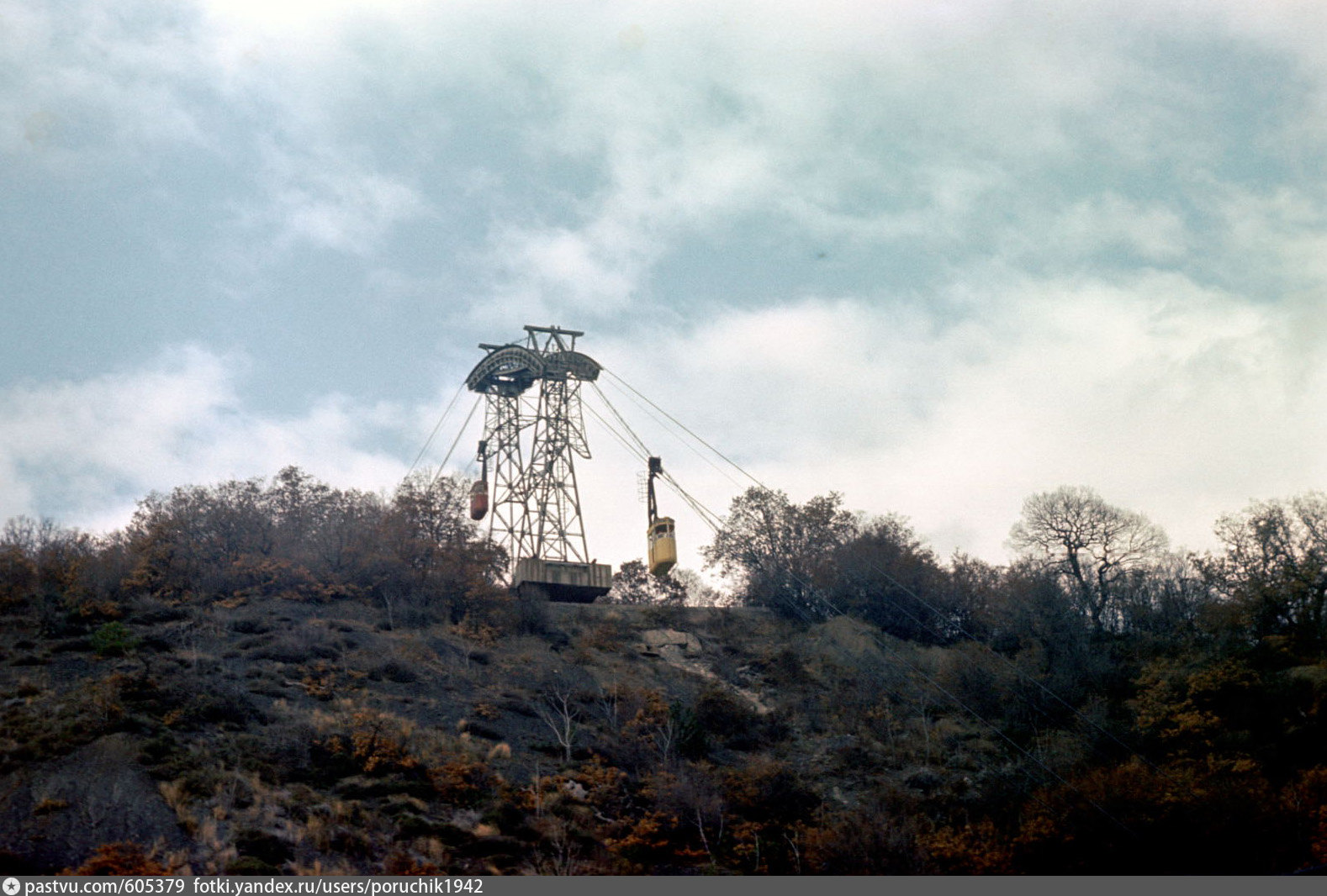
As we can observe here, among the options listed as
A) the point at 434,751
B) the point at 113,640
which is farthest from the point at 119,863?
the point at 113,640

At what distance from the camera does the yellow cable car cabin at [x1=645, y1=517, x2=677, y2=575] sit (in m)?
43.7

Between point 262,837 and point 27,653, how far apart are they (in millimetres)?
15867

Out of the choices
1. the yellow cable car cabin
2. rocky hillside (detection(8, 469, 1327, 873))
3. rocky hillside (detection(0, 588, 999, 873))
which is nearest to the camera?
rocky hillside (detection(0, 588, 999, 873))

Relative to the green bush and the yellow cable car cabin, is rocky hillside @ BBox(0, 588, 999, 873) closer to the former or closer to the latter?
the green bush

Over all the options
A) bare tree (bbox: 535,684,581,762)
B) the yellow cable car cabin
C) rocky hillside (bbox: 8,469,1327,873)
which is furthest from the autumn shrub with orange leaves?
the yellow cable car cabin

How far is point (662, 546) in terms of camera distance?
43750 millimetres

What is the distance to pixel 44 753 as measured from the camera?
88.9ft

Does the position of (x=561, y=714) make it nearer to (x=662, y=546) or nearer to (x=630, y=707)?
(x=630, y=707)

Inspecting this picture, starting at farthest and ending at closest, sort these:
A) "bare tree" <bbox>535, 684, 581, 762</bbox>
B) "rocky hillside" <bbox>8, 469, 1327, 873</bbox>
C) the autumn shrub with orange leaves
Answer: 1. "bare tree" <bbox>535, 684, 581, 762</bbox>
2. "rocky hillside" <bbox>8, 469, 1327, 873</bbox>
3. the autumn shrub with orange leaves

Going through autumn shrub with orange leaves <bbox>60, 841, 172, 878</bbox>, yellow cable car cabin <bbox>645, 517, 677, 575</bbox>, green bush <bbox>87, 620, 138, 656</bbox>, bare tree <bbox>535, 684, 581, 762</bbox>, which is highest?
yellow cable car cabin <bbox>645, 517, 677, 575</bbox>

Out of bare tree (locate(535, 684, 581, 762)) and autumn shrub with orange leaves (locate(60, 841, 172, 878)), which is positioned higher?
bare tree (locate(535, 684, 581, 762))

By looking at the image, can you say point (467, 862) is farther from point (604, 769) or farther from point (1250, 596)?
point (1250, 596)

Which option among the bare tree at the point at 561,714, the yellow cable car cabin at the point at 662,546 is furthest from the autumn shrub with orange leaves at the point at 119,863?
the yellow cable car cabin at the point at 662,546
